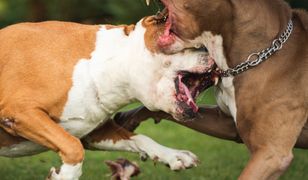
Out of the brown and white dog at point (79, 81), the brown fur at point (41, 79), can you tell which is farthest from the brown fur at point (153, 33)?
the brown fur at point (41, 79)

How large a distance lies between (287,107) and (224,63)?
1.72 ft

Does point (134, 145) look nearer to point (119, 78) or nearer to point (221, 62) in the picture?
point (119, 78)

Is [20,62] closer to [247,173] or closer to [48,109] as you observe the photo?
[48,109]

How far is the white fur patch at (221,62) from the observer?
18.5ft

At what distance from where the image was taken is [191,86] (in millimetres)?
Answer: 5820

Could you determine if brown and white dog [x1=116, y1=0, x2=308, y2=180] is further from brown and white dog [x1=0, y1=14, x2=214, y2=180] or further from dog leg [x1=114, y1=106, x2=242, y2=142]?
dog leg [x1=114, y1=106, x2=242, y2=142]

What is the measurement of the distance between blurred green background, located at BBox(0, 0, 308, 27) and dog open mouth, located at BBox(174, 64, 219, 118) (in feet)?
36.4

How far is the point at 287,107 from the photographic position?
5547 mm

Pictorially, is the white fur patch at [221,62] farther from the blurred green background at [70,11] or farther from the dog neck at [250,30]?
the blurred green background at [70,11]

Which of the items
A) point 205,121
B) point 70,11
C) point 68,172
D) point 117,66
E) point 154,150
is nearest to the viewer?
point 68,172

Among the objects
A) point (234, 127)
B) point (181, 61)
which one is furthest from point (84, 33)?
point (234, 127)

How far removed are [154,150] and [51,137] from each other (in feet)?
2.78

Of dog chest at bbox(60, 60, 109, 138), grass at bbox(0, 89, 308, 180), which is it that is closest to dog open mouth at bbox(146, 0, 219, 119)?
dog chest at bbox(60, 60, 109, 138)

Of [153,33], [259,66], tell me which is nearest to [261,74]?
[259,66]
